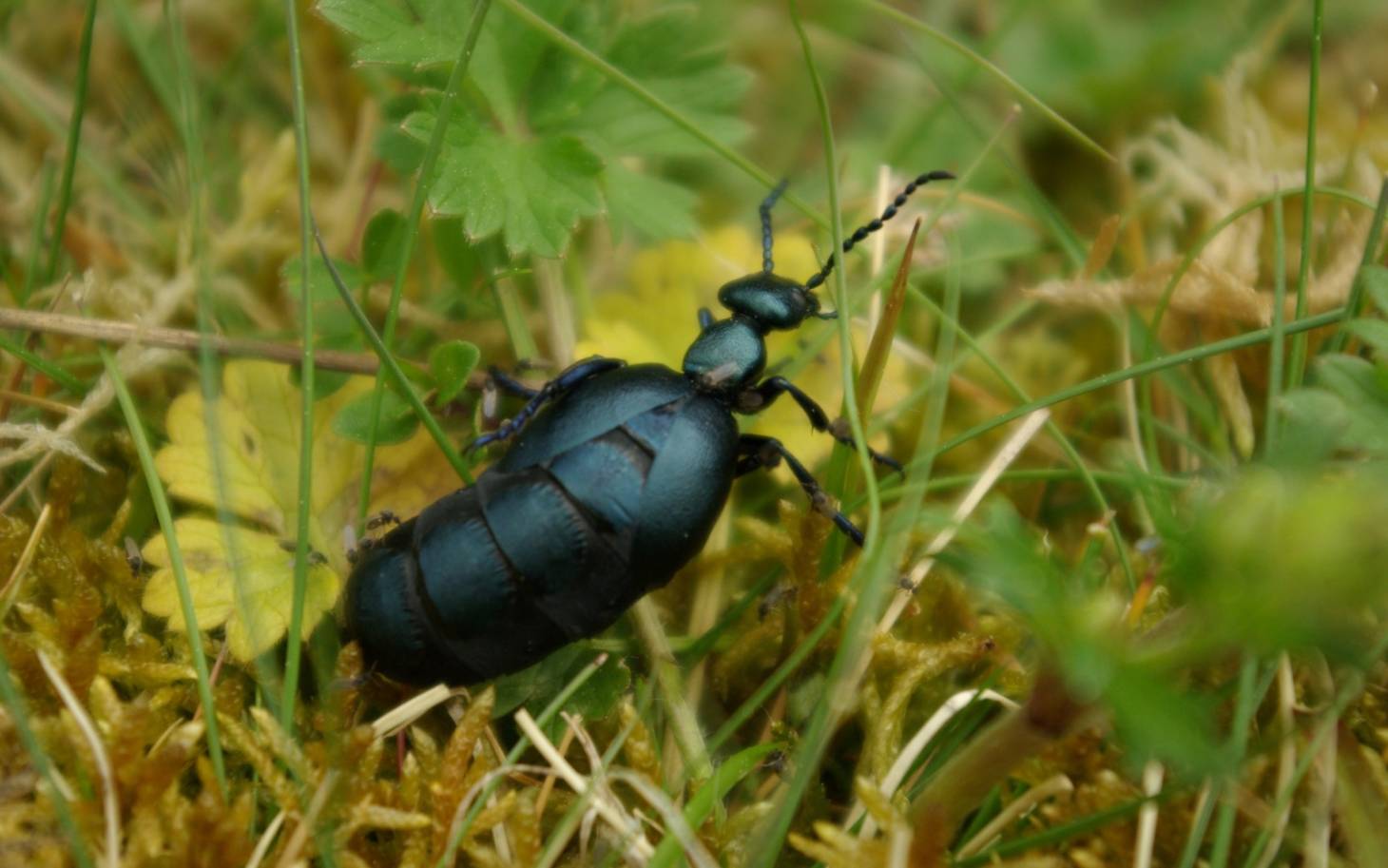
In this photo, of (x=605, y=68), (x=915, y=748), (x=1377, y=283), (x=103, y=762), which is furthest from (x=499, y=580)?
(x=1377, y=283)

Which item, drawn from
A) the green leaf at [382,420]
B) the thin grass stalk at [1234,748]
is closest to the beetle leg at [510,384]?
the green leaf at [382,420]

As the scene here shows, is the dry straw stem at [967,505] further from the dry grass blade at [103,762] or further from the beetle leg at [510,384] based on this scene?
the dry grass blade at [103,762]

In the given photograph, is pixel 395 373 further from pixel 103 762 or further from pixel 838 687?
pixel 838 687

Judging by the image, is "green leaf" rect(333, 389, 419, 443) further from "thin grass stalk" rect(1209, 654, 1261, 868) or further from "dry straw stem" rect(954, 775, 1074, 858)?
"thin grass stalk" rect(1209, 654, 1261, 868)

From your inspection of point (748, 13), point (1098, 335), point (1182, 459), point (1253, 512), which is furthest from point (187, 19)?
point (1253, 512)

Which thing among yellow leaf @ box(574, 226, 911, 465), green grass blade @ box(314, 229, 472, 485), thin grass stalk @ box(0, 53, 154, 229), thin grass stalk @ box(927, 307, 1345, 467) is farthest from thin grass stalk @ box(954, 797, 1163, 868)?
thin grass stalk @ box(0, 53, 154, 229)

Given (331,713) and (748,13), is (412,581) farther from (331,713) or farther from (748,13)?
(748,13)
